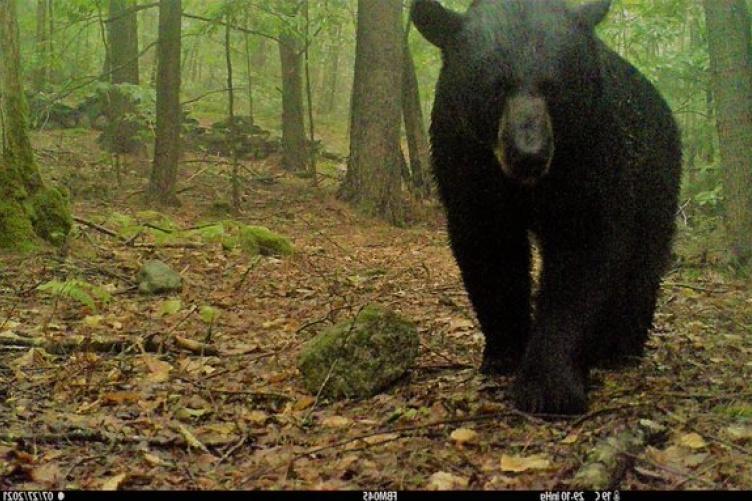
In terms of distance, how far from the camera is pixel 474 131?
3.31 meters

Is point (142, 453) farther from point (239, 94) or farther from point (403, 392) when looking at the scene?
point (239, 94)

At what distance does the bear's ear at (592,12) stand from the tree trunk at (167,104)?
9607 mm

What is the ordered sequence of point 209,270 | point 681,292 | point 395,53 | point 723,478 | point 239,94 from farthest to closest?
point 239,94, point 395,53, point 209,270, point 681,292, point 723,478

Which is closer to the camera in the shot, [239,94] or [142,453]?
[142,453]

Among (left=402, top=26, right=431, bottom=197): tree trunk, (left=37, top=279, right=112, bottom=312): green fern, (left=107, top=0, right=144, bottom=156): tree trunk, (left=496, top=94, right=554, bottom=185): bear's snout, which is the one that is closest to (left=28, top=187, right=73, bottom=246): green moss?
(left=37, top=279, right=112, bottom=312): green fern

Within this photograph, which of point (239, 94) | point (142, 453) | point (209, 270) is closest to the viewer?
point (142, 453)

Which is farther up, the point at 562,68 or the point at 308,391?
the point at 562,68

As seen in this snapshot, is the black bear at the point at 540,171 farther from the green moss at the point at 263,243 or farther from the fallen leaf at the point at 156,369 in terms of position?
the green moss at the point at 263,243

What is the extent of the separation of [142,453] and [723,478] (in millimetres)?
2182

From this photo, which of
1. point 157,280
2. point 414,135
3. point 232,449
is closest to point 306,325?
point 157,280

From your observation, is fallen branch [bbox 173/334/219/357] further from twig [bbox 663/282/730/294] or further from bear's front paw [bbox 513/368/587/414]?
twig [bbox 663/282/730/294]

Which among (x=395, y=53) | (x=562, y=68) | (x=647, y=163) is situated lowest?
(x=647, y=163)

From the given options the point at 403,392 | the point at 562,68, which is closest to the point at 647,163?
the point at 562,68

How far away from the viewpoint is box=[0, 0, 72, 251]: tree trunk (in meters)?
6.56
